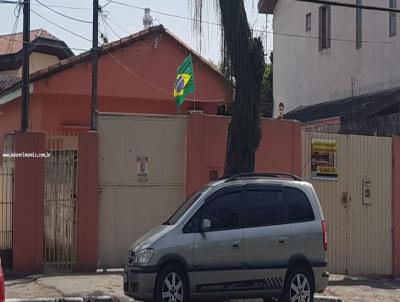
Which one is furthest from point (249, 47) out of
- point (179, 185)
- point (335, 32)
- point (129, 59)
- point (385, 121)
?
point (335, 32)

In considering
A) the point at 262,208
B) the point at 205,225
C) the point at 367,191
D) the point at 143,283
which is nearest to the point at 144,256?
the point at 143,283

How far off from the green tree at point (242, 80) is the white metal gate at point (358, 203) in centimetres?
266

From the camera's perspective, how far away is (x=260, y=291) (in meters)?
10.8

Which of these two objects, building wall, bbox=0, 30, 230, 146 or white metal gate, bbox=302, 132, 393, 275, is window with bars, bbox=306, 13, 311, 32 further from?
white metal gate, bbox=302, 132, 393, 275

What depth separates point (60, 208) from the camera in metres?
13.9

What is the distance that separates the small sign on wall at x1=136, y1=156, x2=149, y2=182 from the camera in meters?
14.4

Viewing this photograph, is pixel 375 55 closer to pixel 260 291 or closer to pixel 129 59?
pixel 129 59

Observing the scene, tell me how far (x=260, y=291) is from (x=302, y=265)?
0.78 metres

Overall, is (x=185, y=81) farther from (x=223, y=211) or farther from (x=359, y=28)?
(x=359, y=28)

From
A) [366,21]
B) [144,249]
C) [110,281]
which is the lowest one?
[110,281]

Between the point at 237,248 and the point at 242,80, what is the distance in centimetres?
369

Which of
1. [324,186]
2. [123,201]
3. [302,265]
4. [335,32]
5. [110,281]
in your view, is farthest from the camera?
[335,32]

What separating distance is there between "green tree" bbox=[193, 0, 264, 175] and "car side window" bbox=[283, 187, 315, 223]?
81.0 inches

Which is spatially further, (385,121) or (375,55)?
(375,55)
